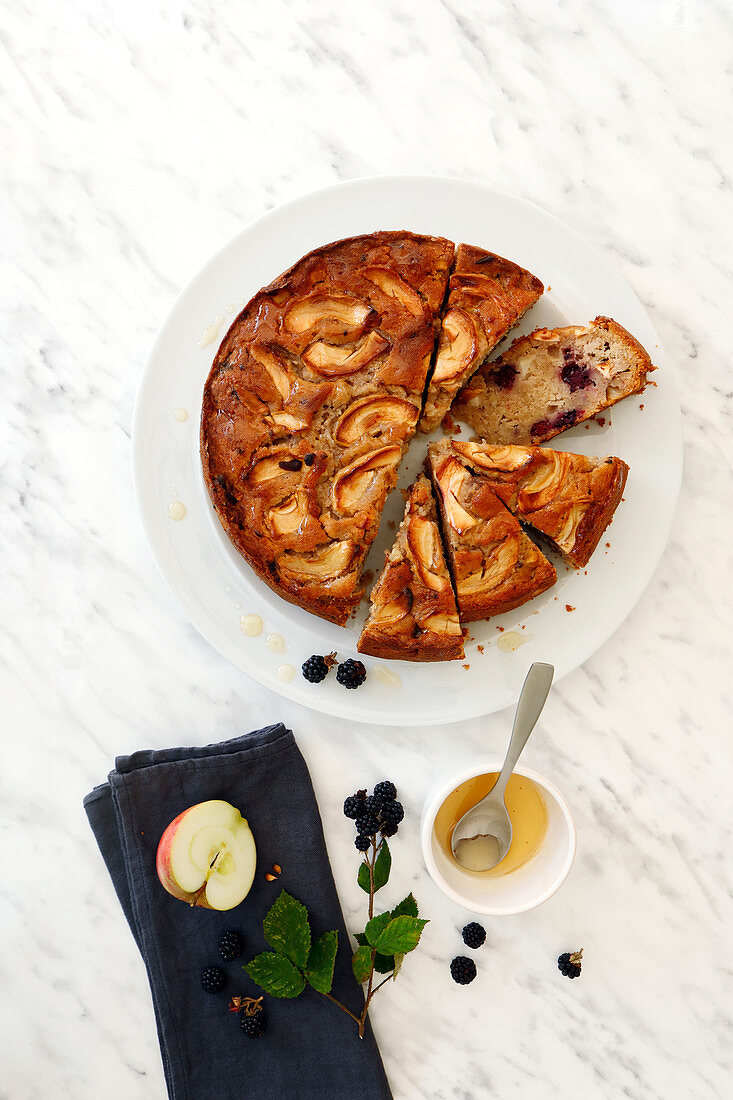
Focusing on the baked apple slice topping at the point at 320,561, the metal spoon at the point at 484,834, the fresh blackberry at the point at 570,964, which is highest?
the baked apple slice topping at the point at 320,561

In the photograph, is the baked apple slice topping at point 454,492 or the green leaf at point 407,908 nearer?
the baked apple slice topping at point 454,492

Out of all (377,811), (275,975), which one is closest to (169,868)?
(275,975)

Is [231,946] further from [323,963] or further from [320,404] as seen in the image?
[320,404]

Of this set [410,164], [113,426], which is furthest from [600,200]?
[113,426]

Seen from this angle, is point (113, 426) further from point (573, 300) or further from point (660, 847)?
point (660, 847)

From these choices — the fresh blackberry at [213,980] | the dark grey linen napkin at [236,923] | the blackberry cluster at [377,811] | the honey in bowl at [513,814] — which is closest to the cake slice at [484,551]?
the honey in bowl at [513,814]

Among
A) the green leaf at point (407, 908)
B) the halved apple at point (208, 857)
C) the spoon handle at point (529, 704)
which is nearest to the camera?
the spoon handle at point (529, 704)

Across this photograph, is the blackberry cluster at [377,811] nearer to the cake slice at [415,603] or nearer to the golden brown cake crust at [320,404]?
the cake slice at [415,603]
